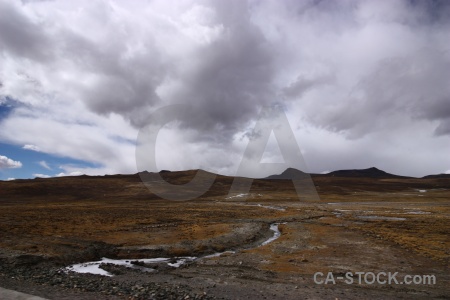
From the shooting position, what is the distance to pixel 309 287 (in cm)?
1531

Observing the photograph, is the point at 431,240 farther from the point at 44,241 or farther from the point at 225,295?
the point at 44,241

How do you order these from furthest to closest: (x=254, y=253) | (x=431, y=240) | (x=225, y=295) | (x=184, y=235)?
(x=184, y=235), (x=431, y=240), (x=254, y=253), (x=225, y=295)

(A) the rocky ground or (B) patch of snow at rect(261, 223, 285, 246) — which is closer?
(A) the rocky ground

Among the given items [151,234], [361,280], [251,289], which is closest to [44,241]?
[151,234]

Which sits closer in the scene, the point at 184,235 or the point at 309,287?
the point at 309,287

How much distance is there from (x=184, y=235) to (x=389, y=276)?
20380 mm

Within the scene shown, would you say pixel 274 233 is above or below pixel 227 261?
below

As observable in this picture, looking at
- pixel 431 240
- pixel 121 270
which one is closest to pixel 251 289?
pixel 121 270

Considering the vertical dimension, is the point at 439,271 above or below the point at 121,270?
below

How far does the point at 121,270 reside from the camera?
726 inches

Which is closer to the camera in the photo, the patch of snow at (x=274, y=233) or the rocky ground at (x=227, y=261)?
the rocky ground at (x=227, y=261)

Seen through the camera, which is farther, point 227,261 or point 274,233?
point 274,233

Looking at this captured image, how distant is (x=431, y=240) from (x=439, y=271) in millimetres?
12777

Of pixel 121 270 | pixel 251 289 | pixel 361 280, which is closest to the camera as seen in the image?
pixel 251 289
